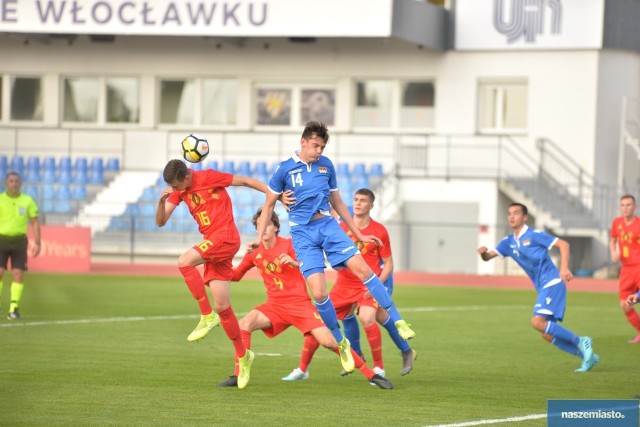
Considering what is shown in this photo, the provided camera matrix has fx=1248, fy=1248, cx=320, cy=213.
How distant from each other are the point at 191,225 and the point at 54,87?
26.0 feet

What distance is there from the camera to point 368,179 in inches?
1342

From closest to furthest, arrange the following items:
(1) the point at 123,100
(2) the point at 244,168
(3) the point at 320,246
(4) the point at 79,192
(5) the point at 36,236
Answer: (3) the point at 320,246, (5) the point at 36,236, (2) the point at 244,168, (4) the point at 79,192, (1) the point at 123,100

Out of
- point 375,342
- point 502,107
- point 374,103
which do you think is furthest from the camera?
point 374,103

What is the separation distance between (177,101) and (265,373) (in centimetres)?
2601

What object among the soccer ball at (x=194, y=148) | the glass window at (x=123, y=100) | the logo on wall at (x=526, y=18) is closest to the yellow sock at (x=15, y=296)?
the soccer ball at (x=194, y=148)

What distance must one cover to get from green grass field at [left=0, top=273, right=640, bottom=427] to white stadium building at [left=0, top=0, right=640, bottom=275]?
11.4 m

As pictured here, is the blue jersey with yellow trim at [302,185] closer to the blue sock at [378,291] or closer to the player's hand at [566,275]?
the blue sock at [378,291]

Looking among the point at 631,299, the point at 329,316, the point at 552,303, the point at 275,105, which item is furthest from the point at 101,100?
the point at 329,316

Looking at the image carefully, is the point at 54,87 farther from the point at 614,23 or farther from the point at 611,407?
the point at 611,407

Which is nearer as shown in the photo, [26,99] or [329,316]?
[329,316]

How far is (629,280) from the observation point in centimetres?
1777

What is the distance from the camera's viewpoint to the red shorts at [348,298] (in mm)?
12953

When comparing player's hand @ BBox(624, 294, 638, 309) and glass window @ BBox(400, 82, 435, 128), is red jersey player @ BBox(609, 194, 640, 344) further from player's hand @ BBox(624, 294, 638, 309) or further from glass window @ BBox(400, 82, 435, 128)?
glass window @ BBox(400, 82, 435, 128)

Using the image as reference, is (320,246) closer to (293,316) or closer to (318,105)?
(293,316)
